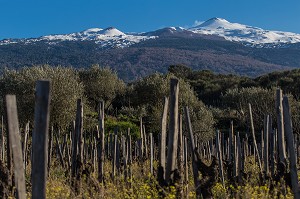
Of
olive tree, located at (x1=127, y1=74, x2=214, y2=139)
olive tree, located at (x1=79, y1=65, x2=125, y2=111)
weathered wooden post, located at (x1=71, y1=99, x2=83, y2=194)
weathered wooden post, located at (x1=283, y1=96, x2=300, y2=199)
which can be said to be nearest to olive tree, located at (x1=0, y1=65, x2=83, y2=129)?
olive tree, located at (x1=127, y1=74, x2=214, y2=139)

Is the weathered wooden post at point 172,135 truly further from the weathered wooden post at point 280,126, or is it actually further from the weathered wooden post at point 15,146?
the weathered wooden post at point 15,146

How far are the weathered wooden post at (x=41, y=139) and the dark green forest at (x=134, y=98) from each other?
47.1 feet

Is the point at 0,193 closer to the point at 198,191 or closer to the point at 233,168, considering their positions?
the point at 198,191

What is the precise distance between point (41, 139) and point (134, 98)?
118ft

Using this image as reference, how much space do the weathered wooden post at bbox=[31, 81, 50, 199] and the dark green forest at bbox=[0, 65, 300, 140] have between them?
1437 centimetres

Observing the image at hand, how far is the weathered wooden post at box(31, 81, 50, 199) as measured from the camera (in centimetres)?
457

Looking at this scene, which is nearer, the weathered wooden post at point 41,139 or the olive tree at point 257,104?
the weathered wooden post at point 41,139

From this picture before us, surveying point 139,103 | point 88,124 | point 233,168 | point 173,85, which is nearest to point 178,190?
point 173,85

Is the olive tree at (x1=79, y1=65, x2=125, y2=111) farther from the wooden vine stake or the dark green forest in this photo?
the wooden vine stake

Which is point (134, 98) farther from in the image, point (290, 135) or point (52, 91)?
point (290, 135)

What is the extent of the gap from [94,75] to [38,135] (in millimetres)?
37440

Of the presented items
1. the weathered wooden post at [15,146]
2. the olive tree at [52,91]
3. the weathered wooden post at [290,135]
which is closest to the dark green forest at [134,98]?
the olive tree at [52,91]

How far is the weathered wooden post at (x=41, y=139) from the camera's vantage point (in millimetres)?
4567

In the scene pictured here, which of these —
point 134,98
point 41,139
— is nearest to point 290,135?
point 41,139
